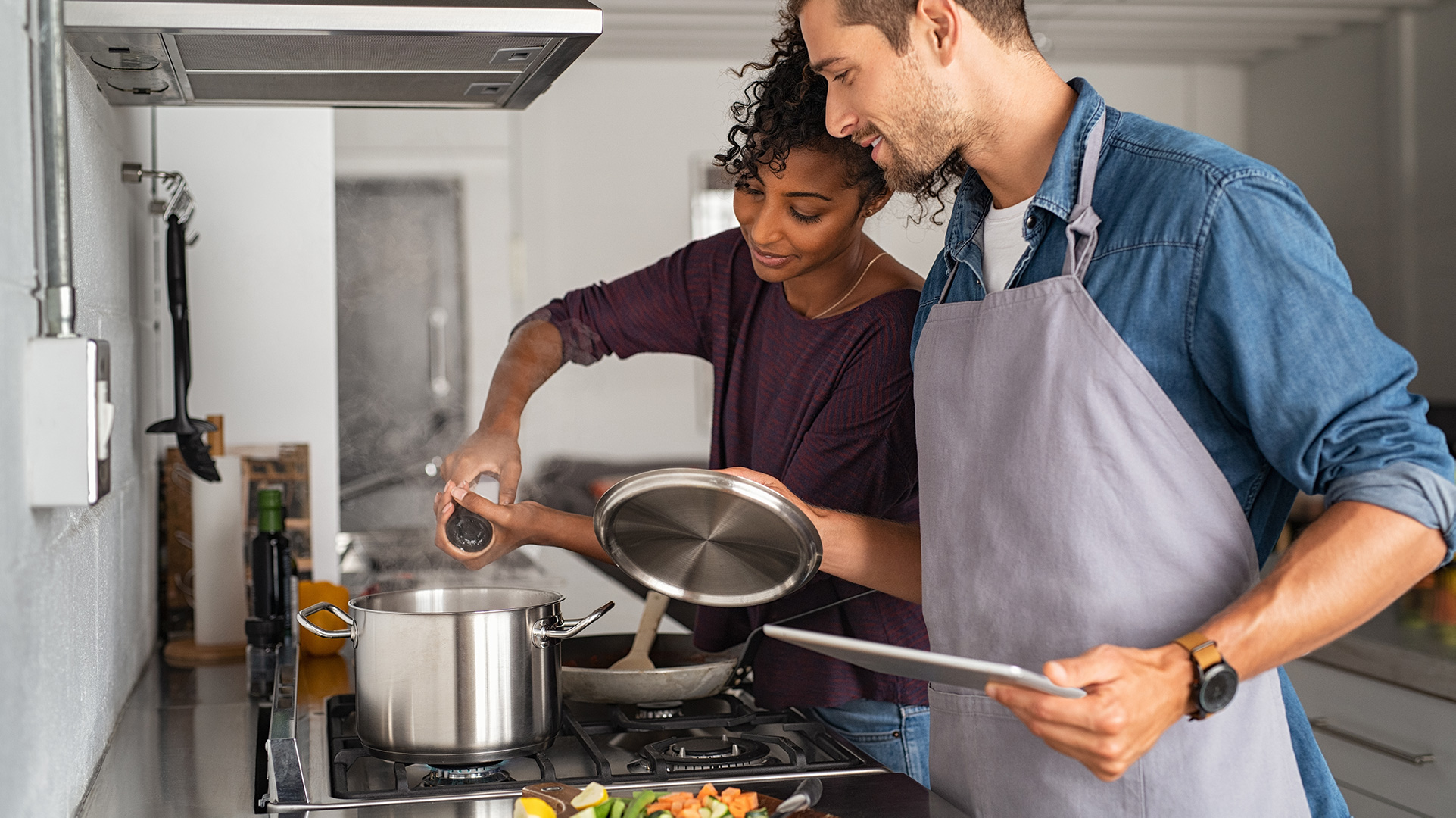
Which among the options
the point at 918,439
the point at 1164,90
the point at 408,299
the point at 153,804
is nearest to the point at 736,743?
the point at 918,439

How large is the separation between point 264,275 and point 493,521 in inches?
32.8

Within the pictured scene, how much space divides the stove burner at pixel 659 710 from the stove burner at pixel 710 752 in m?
0.10

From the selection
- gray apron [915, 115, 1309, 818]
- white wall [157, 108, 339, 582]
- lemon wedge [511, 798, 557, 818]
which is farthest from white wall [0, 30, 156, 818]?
gray apron [915, 115, 1309, 818]

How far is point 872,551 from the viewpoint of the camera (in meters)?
1.39

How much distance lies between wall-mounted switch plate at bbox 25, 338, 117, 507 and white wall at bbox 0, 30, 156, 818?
0.02 m

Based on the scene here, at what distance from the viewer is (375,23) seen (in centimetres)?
121

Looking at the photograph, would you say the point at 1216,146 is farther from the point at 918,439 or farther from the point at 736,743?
the point at 736,743

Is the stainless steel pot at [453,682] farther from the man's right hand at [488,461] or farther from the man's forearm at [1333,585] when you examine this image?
the man's forearm at [1333,585]

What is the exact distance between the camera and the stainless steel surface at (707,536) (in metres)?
1.18

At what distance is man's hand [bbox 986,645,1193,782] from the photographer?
0.87 m

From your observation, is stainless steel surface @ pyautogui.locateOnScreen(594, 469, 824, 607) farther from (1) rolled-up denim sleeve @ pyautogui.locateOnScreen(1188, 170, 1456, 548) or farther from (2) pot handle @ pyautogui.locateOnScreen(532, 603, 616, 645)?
(1) rolled-up denim sleeve @ pyautogui.locateOnScreen(1188, 170, 1456, 548)

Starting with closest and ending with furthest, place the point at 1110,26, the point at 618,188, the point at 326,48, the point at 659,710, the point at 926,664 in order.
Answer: the point at 926,664 < the point at 326,48 < the point at 659,710 < the point at 1110,26 < the point at 618,188

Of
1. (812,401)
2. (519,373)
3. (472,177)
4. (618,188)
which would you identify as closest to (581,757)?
(812,401)

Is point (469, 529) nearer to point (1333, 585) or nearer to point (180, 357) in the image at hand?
point (180, 357)
